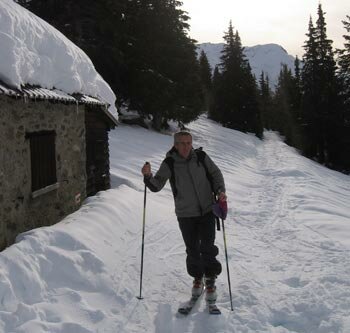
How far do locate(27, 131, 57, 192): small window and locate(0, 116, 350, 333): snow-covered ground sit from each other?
0.93m

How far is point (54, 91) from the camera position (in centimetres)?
850

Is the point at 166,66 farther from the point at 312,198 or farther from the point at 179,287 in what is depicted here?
the point at 179,287

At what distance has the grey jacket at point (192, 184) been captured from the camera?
5570 mm

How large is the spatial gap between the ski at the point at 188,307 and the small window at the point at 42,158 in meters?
3.86

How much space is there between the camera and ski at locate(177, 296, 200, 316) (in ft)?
17.5

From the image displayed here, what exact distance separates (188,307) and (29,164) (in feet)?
13.2

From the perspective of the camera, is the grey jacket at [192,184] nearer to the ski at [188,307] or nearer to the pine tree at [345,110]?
the ski at [188,307]

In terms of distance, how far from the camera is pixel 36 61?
8.09 meters

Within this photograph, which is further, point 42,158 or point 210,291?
point 42,158

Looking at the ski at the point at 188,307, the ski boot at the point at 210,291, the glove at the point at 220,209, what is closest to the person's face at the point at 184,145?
the glove at the point at 220,209

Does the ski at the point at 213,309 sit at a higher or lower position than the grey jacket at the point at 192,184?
lower

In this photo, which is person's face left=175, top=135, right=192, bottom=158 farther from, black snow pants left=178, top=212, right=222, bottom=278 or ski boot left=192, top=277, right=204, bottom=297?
ski boot left=192, top=277, right=204, bottom=297

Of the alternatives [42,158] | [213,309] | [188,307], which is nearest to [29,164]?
[42,158]

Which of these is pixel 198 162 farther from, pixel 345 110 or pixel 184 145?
pixel 345 110
